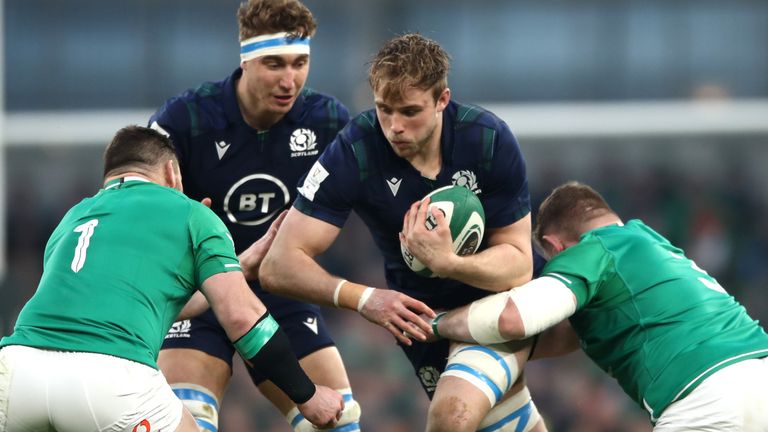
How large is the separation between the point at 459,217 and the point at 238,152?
1.46m

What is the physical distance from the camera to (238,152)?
21.3 ft

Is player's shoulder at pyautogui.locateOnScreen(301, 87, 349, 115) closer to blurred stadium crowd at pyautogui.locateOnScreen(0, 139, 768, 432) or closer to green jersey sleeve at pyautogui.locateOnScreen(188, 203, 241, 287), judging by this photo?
green jersey sleeve at pyautogui.locateOnScreen(188, 203, 241, 287)

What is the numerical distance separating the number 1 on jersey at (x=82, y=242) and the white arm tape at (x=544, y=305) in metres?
1.94

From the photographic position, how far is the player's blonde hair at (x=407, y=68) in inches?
221

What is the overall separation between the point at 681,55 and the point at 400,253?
1069 centimetres

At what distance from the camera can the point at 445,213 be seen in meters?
5.59

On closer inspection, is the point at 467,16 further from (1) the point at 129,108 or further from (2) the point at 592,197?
(2) the point at 592,197

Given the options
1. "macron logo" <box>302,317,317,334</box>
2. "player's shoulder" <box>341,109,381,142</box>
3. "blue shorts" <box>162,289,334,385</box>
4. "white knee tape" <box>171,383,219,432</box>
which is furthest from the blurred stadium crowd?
"player's shoulder" <box>341,109,381,142</box>

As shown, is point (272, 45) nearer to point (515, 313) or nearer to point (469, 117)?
point (469, 117)

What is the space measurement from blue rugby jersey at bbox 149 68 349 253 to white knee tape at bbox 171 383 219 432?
854 millimetres

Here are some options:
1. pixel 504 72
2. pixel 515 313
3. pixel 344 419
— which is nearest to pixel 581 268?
pixel 515 313

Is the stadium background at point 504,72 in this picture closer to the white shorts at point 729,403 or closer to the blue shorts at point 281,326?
the blue shorts at point 281,326

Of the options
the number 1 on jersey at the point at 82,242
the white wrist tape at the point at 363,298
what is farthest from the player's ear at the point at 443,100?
the number 1 on jersey at the point at 82,242

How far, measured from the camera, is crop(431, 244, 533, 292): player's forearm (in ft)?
18.2
